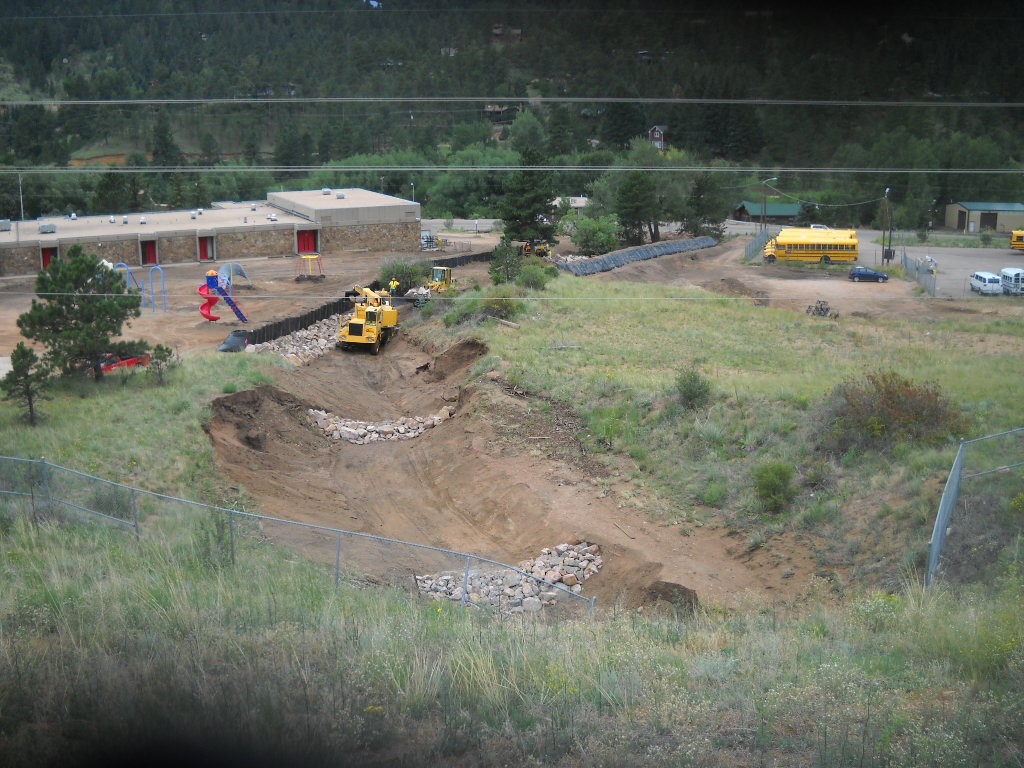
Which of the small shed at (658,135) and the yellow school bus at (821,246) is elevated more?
the small shed at (658,135)

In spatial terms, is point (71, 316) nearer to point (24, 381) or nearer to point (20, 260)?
point (24, 381)

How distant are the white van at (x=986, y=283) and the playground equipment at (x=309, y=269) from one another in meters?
26.5

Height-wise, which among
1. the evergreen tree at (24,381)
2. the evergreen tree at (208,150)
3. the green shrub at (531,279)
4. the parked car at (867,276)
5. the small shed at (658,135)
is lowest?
the parked car at (867,276)

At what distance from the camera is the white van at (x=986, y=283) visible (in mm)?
40062

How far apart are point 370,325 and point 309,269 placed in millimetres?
12682

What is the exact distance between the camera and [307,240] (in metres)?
50.9

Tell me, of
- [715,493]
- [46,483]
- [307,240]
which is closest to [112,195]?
[307,240]

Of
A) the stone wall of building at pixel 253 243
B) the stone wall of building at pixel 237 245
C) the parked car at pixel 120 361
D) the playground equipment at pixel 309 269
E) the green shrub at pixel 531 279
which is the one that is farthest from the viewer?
the stone wall of building at pixel 253 243

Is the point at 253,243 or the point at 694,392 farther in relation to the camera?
the point at 253,243

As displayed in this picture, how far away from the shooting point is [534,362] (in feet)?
92.3

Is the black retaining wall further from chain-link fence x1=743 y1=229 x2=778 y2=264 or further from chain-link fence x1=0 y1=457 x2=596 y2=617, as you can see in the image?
chain-link fence x1=743 y1=229 x2=778 y2=264

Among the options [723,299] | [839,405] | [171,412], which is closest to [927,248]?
[723,299]

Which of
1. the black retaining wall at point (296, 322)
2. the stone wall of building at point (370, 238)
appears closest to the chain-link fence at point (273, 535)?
the black retaining wall at point (296, 322)

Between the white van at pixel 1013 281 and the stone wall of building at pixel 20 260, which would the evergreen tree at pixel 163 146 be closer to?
A: the stone wall of building at pixel 20 260
